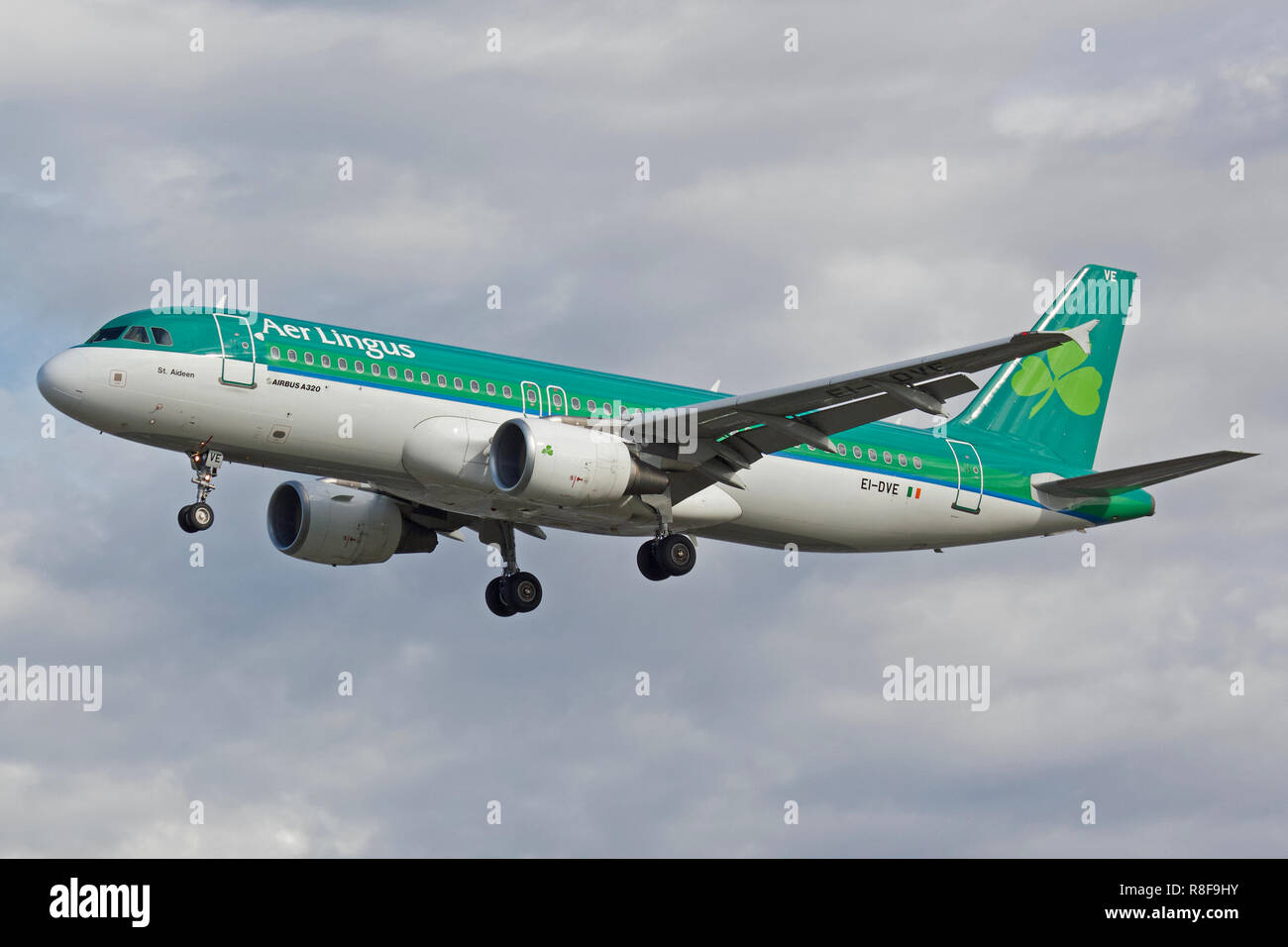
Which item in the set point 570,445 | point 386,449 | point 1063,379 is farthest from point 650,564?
point 1063,379

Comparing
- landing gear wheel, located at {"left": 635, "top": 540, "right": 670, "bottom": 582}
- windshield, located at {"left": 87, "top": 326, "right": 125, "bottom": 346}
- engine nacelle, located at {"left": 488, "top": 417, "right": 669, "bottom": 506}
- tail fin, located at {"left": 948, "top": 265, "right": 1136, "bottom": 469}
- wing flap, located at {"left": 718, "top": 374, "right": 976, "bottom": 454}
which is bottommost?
landing gear wheel, located at {"left": 635, "top": 540, "right": 670, "bottom": 582}

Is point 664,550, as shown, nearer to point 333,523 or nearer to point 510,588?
point 510,588

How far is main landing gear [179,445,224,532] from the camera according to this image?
3725 cm

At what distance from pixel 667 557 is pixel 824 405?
17.4ft

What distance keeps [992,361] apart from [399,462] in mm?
12577

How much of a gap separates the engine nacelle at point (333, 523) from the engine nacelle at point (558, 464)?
6666 mm

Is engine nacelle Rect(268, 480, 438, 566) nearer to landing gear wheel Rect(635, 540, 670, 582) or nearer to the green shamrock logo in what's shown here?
landing gear wheel Rect(635, 540, 670, 582)

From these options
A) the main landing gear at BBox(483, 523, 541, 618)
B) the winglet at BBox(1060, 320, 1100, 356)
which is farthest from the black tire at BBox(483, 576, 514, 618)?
the winglet at BBox(1060, 320, 1100, 356)

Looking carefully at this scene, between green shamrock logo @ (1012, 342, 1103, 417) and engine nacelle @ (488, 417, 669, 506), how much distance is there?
49.4 ft

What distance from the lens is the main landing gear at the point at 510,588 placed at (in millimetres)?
45562

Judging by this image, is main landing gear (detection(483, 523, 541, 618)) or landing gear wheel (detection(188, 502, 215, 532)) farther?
main landing gear (detection(483, 523, 541, 618))

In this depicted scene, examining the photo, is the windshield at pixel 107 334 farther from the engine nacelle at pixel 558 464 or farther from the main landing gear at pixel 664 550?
the main landing gear at pixel 664 550

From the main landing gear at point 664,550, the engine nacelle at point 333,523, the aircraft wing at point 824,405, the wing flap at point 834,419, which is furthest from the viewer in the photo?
the engine nacelle at point 333,523

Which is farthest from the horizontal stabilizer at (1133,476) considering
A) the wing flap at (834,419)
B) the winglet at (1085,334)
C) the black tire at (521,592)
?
the black tire at (521,592)
